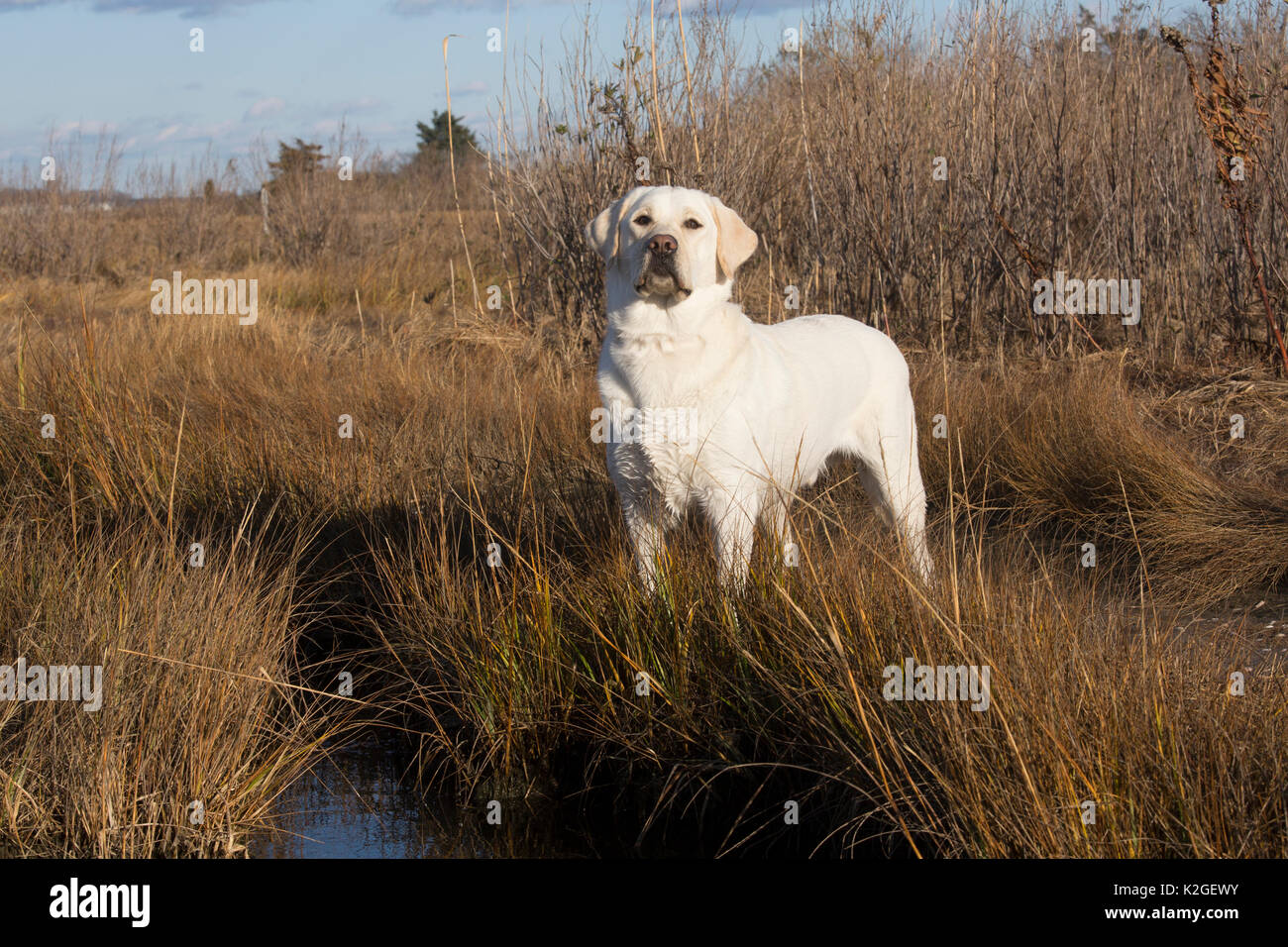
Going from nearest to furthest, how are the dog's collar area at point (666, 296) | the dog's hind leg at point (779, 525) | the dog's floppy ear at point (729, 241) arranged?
the dog's hind leg at point (779, 525), the dog's collar area at point (666, 296), the dog's floppy ear at point (729, 241)

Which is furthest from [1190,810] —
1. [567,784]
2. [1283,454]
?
[1283,454]

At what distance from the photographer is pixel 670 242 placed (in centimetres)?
340

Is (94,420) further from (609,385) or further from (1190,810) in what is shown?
(1190,810)

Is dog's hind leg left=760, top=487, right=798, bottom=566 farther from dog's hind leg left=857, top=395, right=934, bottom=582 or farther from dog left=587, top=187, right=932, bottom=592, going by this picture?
dog's hind leg left=857, top=395, right=934, bottom=582

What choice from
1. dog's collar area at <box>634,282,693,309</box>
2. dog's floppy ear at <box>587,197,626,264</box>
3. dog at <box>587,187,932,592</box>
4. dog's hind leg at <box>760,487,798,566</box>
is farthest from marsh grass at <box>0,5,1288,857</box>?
dog's floppy ear at <box>587,197,626,264</box>

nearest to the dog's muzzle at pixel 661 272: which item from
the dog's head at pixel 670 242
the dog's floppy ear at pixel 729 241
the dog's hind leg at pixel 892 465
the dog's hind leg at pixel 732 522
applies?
the dog's head at pixel 670 242

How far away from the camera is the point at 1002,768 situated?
2.34 meters

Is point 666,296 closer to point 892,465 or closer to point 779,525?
point 779,525

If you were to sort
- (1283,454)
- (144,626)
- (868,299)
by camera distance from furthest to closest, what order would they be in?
(868,299) → (1283,454) → (144,626)

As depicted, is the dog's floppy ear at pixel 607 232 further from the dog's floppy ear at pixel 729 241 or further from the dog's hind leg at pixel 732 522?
the dog's hind leg at pixel 732 522

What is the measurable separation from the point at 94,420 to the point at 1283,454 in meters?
5.03

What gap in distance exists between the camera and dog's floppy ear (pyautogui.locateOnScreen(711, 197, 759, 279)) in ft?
12.0

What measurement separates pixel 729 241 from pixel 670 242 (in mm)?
350

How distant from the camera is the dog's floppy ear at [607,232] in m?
3.69
